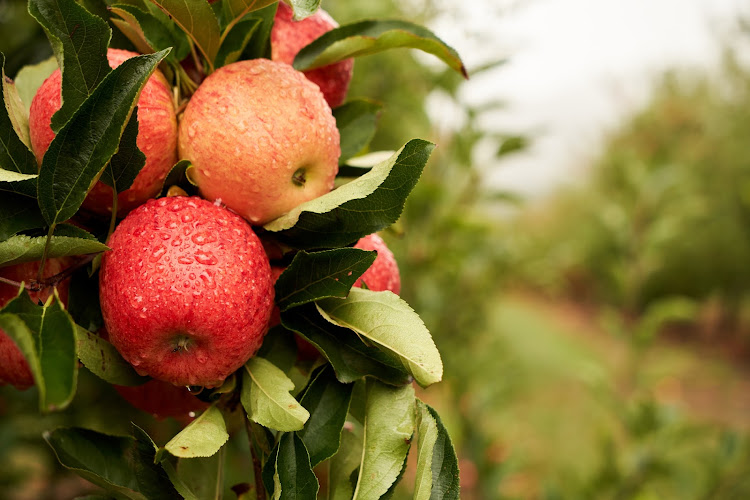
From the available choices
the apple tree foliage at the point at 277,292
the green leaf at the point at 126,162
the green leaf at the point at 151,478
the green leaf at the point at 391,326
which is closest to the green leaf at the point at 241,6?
the apple tree foliage at the point at 277,292

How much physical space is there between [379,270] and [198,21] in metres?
0.24

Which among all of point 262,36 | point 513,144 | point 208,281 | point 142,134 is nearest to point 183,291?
point 208,281

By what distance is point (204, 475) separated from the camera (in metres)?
0.48

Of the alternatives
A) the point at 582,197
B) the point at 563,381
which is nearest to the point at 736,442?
the point at 563,381

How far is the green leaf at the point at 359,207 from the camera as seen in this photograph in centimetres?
43

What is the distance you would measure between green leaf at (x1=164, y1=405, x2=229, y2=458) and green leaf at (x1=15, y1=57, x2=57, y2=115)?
0.31m

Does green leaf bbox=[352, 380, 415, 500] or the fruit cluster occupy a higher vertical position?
the fruit cluster

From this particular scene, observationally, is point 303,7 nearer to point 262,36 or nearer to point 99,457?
point 262,36

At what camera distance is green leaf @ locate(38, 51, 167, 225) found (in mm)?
380

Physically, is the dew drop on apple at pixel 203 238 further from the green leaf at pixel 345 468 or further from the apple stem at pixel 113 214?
the green leaf at pixel 345 468

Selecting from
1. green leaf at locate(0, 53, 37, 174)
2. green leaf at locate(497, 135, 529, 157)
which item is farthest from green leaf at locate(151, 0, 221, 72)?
green leaf at locate(497, 135, 529, 157)

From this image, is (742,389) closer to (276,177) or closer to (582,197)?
(582,197)

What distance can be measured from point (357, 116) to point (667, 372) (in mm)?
1680

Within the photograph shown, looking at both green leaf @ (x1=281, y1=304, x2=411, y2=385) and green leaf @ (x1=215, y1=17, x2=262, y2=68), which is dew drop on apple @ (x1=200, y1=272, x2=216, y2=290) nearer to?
green leaf @ (x1=281, y1=304, x2=411, y2=385)
